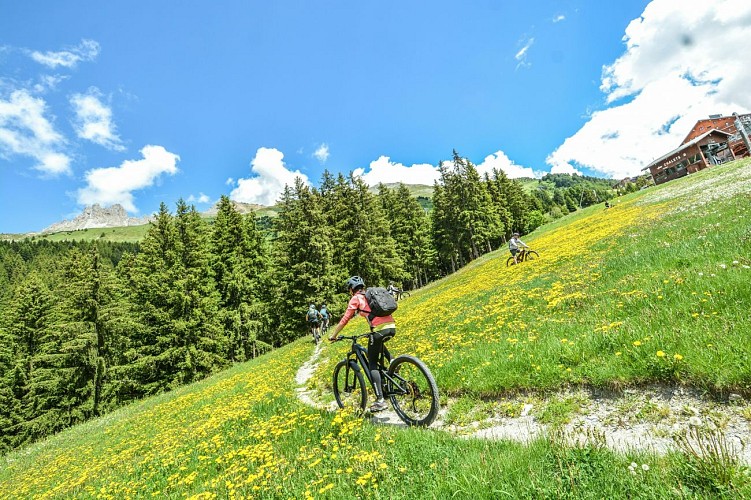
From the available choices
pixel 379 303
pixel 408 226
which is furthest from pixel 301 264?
pixel 379 303

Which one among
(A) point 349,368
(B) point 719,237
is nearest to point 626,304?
(B) point 719,237

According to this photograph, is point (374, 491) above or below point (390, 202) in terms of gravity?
below

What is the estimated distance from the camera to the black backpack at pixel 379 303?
21.9ft

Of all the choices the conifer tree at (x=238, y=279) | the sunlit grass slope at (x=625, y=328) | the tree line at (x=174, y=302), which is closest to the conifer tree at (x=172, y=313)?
the tree line at (x=174, y=302)

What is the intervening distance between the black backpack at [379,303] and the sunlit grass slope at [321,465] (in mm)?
1943

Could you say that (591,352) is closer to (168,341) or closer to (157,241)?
(168,341)

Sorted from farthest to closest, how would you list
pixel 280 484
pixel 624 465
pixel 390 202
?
pixel 390 202, pixel 280 484, pixel 624 465

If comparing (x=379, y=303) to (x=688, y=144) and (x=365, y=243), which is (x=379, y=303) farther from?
(x=688, y=144)

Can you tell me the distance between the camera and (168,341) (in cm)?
3247

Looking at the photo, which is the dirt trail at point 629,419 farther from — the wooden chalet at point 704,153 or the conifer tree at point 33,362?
the wooden chalet at point 704,153

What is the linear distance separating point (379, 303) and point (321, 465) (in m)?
2.79

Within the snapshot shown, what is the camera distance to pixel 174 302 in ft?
107

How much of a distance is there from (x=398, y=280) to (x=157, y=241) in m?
28.2

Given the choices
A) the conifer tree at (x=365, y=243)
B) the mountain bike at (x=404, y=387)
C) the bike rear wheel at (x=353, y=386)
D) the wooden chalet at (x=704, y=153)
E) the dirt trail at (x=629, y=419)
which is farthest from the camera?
the wooden chalet at (x=704, y=153)
